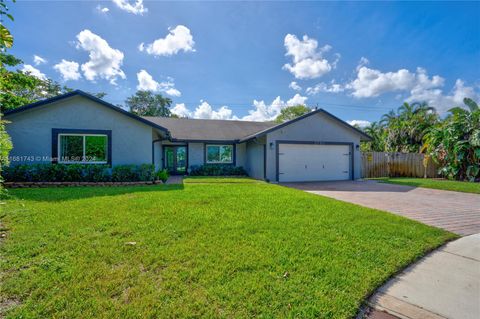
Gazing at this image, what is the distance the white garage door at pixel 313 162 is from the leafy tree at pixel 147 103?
2999 centimetres

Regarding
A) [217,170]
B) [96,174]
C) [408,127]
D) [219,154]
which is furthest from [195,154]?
[408,127]

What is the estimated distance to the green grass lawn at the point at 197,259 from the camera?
7.48 ft

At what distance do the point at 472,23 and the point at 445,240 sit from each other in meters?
11.3

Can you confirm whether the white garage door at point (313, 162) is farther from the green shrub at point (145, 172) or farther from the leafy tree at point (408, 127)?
the leafy tree at point (408, 127)

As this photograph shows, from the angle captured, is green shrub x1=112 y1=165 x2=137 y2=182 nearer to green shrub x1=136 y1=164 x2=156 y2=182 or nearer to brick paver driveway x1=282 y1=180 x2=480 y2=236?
green shrub x1=136 y1=164 x2=156 y2=182

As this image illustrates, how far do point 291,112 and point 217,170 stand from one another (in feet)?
91.1

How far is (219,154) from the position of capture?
1599cm

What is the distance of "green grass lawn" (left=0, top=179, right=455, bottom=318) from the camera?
2.28m

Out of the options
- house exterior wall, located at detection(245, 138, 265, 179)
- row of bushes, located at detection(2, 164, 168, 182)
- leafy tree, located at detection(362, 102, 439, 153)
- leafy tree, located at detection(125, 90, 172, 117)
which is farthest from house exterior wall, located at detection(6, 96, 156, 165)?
leafy tree, located at detection(125, 90, 172, 117)

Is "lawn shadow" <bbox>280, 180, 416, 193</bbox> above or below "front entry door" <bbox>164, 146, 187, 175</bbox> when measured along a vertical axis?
below

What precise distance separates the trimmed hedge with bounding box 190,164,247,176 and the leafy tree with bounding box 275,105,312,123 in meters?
24.6

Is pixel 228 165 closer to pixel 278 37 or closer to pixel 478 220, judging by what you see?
pixel 278 37

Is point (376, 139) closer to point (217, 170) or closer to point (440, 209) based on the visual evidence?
point (217, 170)

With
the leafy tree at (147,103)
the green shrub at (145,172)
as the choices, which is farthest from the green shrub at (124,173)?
the leafy tree at (147,103)
